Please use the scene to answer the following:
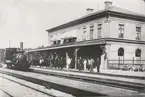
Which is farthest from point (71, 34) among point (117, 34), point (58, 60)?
point (117, 34)

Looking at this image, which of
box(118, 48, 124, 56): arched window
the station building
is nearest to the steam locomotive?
the station building

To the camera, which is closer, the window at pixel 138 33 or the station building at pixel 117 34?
the station building at pixel 117 34

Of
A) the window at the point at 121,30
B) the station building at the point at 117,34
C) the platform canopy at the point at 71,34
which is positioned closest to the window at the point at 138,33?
the station building at the point at 117,34

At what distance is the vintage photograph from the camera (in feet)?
29.7

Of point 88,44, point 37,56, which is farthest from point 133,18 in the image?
point 37,56

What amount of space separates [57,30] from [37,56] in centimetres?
643

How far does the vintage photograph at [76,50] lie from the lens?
9047mm

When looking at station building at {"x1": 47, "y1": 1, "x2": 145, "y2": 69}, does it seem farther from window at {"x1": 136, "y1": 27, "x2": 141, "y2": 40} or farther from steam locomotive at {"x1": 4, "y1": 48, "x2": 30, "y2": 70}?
steam locomotive at {"x1": 4, "y1": 48, "x2": 30, "y2": 70}

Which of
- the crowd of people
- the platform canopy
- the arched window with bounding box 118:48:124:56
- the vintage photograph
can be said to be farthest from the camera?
the platform canopy

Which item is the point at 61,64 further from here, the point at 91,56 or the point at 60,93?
the point at 60,93

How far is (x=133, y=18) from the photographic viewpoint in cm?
2373

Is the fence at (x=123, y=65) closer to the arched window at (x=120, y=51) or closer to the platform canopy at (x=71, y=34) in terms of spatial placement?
the arched window at (x=120, y=51)

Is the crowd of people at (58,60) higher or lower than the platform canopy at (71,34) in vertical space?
lower

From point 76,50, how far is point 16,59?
201 inches
